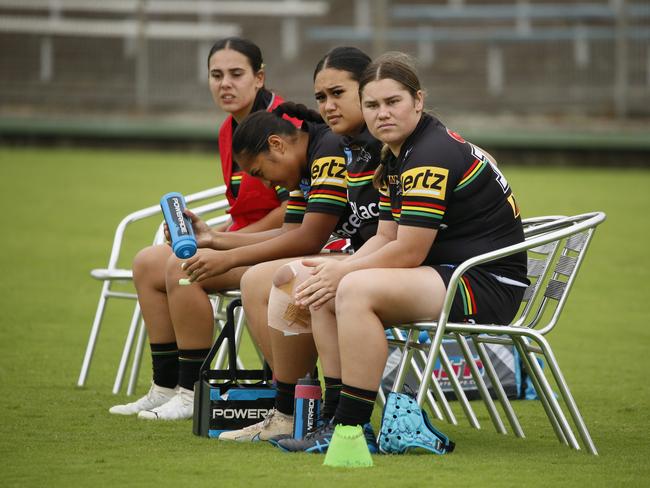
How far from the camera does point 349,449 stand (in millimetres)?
4297

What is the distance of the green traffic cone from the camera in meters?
4.29

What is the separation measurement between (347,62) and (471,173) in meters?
0.78

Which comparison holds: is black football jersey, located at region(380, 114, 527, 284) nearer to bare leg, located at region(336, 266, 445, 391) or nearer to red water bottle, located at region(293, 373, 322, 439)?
bare leg, located at region(336, 266, 445, 391)

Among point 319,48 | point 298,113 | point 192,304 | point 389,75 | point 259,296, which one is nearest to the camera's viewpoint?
point 389,75

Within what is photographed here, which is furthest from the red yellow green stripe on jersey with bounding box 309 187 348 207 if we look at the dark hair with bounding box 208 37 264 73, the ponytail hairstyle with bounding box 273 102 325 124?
the dark hair with bounding box 208 37 264 73

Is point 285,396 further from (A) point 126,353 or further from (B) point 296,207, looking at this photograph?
(A) point 126,353

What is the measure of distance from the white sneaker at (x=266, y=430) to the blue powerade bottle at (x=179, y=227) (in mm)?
700

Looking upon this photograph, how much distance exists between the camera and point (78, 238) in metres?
12.3

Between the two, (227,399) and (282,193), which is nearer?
(227,399)

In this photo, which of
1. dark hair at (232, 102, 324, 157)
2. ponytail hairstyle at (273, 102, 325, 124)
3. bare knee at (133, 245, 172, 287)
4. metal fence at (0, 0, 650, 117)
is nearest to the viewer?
dark hair at (232, 102, 324, 157)

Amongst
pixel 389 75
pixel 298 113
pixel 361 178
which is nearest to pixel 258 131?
pixel 298 113

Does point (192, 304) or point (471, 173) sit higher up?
point (471, 173)

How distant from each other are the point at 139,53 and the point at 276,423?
16270 millimetres

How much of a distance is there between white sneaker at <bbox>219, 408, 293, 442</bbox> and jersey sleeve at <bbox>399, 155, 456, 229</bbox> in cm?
93
